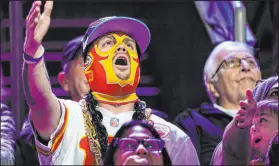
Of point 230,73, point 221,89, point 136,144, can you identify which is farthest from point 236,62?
point 136,144

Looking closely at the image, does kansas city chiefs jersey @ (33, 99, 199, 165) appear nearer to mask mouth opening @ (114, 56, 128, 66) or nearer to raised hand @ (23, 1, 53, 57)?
mask mouth opening @ (114, 56, 128, 66)

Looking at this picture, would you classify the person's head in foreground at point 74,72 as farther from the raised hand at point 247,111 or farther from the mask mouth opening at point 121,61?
the raised hand at point 247,111

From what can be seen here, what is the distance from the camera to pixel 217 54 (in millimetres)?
4719

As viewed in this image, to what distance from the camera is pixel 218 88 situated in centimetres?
472

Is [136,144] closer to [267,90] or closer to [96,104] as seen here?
[96,104]

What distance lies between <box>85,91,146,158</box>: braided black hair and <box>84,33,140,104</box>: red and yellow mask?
34 millimetres

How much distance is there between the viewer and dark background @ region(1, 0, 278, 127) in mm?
4668

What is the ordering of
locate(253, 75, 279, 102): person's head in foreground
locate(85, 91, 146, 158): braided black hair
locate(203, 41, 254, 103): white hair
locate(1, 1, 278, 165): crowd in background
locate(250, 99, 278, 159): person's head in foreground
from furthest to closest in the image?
locate(203, 41, 254, 103): white hair, locate(253, 75, 279, 102): person's head in foreground, locate(250, 99, 278, 159): person's head in foreground, locate(85, 91, 146, 158): braided black hair, locate(1, 1, 278, 165): crowd in background

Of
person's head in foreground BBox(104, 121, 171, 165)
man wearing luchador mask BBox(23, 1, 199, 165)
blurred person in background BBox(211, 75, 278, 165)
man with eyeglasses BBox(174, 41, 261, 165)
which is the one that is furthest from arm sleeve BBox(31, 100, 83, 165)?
man with eyeglasses BBox(174, 41, 261, 165)

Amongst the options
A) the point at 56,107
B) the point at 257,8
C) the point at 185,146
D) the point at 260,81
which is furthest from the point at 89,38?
the point at 257,8

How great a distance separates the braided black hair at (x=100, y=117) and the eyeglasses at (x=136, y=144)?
0.22 meters

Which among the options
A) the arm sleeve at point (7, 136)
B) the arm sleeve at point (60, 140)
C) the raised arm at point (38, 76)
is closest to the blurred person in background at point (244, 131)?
the arm sleeve at point (60, 140)

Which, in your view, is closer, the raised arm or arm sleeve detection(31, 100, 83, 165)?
the raised arm

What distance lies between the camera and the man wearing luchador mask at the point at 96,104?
11.4ft
